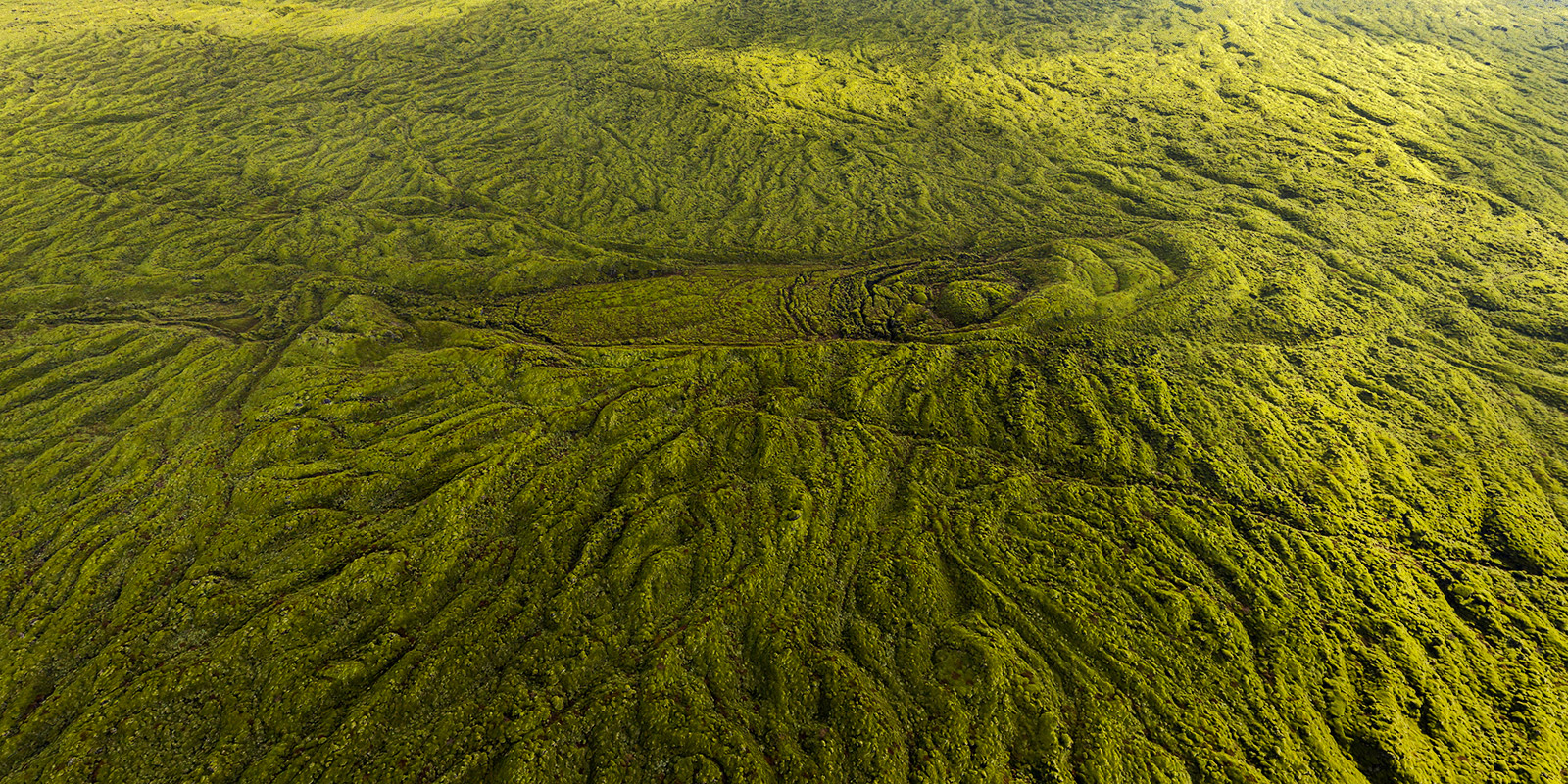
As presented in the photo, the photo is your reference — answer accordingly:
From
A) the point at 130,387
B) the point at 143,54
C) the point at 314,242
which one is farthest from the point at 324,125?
the point at 130,387

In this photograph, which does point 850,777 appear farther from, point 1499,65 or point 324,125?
point 1499,65

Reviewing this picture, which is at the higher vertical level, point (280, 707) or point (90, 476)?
point (90, 476)

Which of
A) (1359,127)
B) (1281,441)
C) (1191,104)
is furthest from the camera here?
(1191,104)

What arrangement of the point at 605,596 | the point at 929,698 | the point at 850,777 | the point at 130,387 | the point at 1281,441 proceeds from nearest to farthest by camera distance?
1. the point at 850,777
2. the point at 929,698
3. the point at 605,596
4. the point at 1281,441
5. the point at 130,387

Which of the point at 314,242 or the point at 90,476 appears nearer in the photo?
the point at 90,476

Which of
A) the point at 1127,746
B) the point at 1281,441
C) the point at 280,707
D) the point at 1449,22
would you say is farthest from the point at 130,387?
the point at 1449,22

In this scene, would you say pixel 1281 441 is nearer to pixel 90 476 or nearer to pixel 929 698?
pixel 929 698

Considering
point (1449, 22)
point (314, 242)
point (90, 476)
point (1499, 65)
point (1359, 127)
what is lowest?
point (90, 476)
